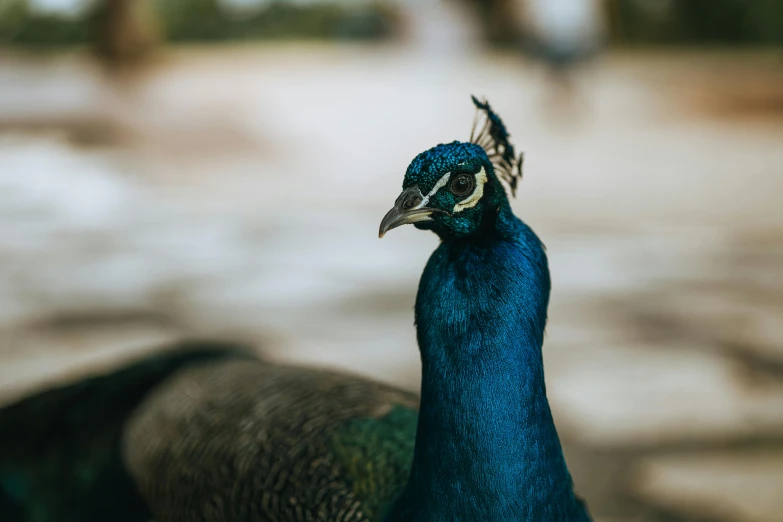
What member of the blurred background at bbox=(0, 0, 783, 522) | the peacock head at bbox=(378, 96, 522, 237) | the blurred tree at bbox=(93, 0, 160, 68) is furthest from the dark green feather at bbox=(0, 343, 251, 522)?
the blurred tree at bbox=(93, 0, 160, 68)

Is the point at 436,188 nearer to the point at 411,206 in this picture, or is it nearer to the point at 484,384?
the point at 411,206

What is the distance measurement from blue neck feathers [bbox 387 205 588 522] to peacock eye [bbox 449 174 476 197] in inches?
2.8

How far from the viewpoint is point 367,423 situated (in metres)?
1.41

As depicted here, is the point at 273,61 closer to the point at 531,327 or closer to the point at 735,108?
the point at 735,108

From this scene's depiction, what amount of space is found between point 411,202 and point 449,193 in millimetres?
50

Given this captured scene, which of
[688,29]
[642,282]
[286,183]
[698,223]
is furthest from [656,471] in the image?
[688,29]

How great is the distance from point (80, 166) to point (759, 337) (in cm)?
526

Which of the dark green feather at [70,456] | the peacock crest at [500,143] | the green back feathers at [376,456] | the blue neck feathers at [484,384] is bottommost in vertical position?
the dark green feather at [70,456]

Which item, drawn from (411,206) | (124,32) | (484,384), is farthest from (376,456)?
(124,32)

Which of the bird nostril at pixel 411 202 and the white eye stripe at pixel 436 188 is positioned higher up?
the white eye stripe at pixel 436 188

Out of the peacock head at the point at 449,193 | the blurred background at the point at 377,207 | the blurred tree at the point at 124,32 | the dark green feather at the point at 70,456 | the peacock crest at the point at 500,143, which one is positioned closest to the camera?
the peacock head at the point at 449,193

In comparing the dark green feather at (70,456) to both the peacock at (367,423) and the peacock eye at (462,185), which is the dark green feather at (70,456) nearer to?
the peacock at (367,423)

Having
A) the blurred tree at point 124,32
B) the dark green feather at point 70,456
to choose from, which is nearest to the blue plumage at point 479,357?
the dark green feather at point 70,456

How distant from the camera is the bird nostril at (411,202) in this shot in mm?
1120
